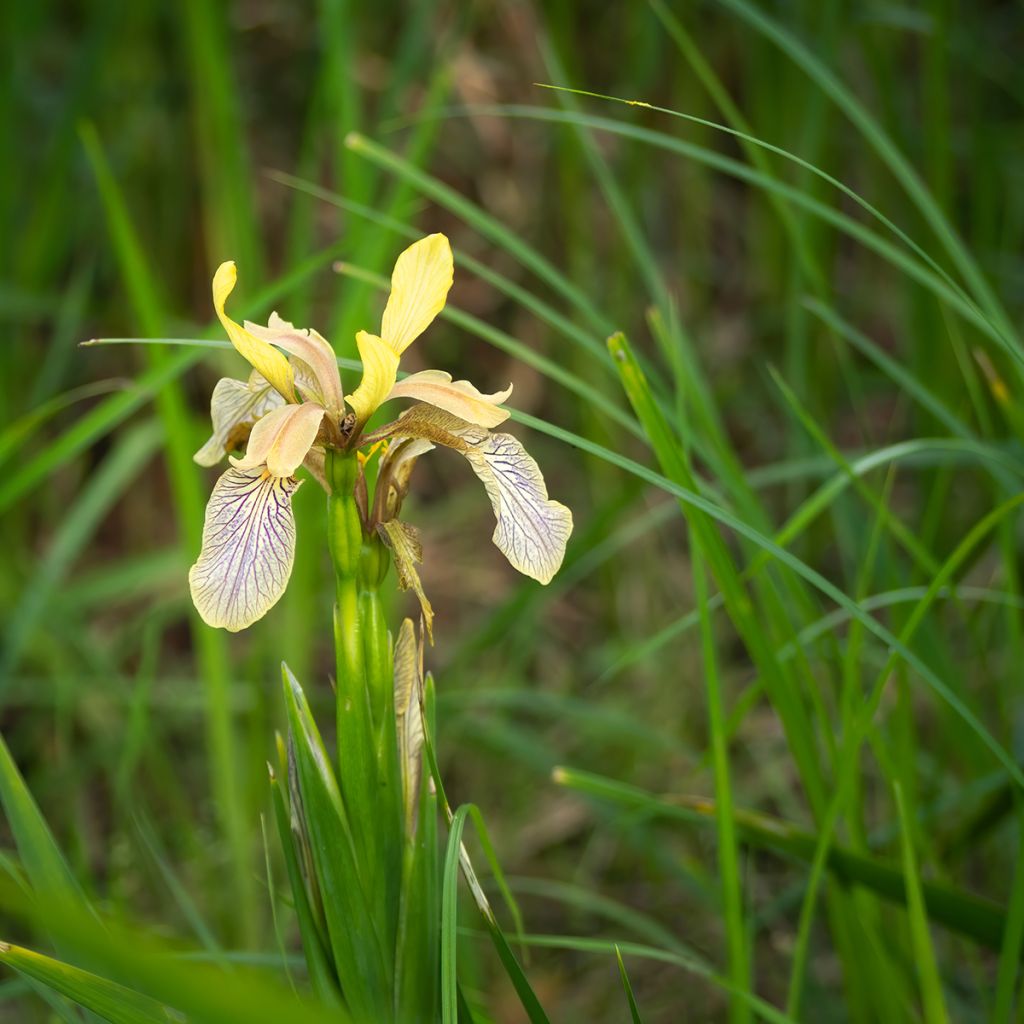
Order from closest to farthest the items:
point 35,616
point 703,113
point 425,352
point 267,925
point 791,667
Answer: point 791,667, point 35,616, point 267,925, point 703,113, point 425,352

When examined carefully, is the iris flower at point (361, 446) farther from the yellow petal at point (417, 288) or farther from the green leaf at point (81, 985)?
the green leaf at point (81, 985)

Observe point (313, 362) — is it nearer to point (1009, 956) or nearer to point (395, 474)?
point (395, 474)

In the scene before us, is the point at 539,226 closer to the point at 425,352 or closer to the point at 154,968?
the point at 425,352

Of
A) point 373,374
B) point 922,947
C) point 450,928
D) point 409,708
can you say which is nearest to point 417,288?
point 373,374

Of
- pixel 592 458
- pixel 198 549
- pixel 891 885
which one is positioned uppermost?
pixel 891 885

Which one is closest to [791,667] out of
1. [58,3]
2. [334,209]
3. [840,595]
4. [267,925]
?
[840,595]

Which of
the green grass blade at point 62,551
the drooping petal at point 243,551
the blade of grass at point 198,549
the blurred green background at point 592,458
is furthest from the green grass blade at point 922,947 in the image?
the green grass blade at point 62,551
